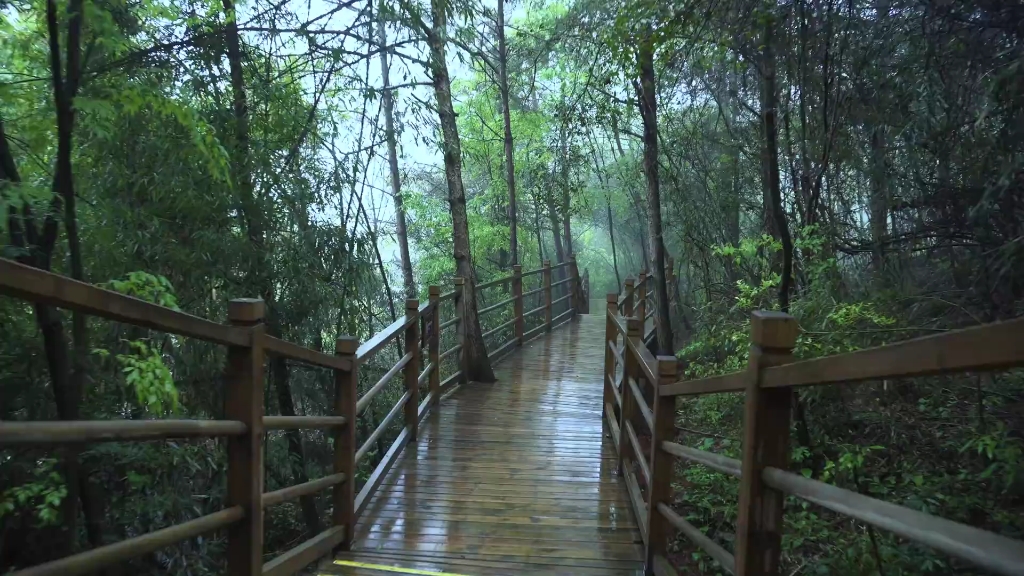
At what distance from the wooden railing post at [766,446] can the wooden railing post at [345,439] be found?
1.81 metres

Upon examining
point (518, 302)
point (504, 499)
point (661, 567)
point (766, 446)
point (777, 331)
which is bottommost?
point (504, 499)

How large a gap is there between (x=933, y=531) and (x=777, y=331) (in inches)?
28.6

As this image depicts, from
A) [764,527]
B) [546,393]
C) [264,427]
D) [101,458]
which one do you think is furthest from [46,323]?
[546,393]

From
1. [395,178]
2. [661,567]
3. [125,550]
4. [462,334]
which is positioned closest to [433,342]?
[462,334]

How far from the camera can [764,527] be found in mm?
1636

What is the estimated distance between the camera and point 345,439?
2.97 m

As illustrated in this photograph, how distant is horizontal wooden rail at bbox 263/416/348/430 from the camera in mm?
2190

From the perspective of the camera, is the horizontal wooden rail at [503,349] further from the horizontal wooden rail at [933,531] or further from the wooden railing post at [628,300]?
the horizontal wooden rail at [933,531]

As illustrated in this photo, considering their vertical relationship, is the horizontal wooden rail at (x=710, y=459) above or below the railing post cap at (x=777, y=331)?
below

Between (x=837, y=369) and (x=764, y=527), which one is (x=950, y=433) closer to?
(x=764, y=527)

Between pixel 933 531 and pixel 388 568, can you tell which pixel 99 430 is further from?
pixel 388 568

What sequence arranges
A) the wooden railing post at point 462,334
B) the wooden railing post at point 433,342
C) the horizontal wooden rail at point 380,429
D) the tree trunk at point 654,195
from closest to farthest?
the horizontal wooden rail at point 380,429 < the wooden railing post at point 433,342 < the tree trunk at point 654,195 < the wooden railing post at point 462,334

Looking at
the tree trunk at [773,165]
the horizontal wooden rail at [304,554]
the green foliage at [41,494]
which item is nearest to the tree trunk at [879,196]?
the tree trunk at [773,165]

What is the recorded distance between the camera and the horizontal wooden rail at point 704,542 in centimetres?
184
